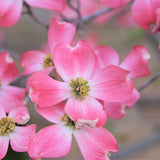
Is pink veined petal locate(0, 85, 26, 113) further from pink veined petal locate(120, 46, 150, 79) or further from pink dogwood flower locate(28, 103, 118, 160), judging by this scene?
pink veined petal locate(120, 46, 150, 79)

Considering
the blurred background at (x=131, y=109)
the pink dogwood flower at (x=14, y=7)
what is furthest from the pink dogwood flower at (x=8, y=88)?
the blurred background at (x=131, y=109)

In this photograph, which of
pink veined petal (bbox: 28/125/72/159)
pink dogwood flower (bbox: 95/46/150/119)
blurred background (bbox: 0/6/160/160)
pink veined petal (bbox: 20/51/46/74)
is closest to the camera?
pink veined petal (bbox: 28/125/72/159)

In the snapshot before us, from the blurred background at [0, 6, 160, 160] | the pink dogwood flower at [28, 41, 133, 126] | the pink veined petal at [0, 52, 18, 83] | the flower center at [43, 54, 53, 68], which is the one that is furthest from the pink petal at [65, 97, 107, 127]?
the blurred background at [0, 6, 160, 160]

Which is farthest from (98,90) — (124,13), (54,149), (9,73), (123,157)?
(124,13)

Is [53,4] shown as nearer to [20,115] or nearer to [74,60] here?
[74,60]

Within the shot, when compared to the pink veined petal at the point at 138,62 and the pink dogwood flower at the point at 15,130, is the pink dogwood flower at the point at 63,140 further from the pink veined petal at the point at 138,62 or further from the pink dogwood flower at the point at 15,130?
the pink veined petal at the point at 138,62

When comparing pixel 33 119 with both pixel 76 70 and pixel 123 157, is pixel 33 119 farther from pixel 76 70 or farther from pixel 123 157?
pixel 76 70
